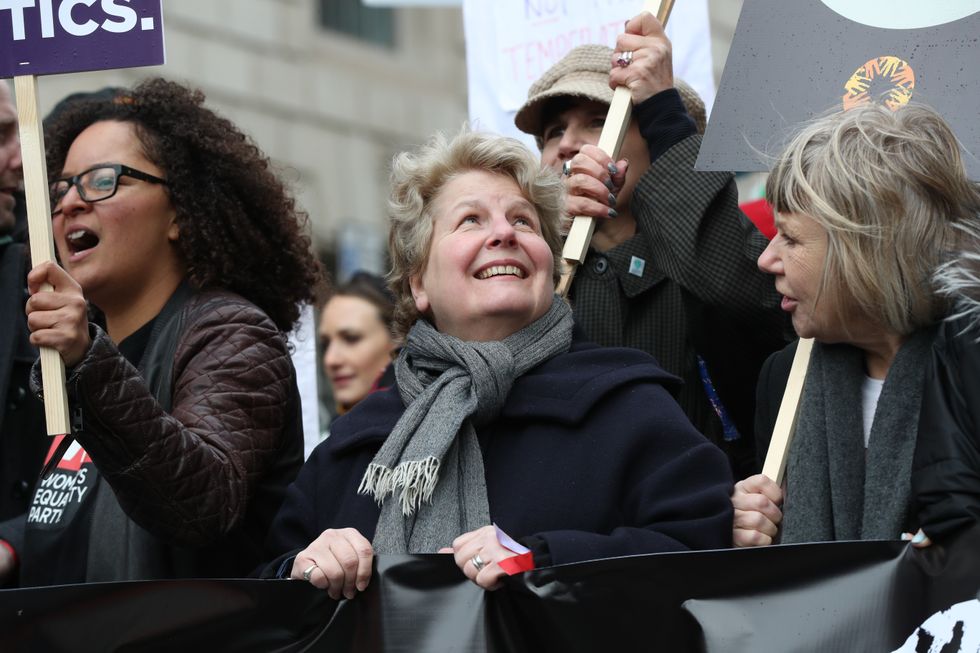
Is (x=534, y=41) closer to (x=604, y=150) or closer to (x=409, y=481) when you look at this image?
(x=604, y=150)

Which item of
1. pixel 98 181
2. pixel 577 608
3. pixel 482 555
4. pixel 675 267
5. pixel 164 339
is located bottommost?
pixel 577 608

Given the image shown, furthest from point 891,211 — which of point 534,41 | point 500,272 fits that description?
point 534,41

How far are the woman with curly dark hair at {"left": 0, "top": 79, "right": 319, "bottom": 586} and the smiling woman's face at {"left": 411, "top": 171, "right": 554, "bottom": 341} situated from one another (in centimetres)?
47

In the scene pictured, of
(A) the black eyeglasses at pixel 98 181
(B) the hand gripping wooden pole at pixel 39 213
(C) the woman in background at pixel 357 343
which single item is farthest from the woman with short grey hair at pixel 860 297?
(C) the woman in background at pixel 357 343

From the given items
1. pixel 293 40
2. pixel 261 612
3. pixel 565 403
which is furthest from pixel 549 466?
pixel 293 40

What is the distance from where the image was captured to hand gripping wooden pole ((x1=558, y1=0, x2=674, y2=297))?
4172 millimetres

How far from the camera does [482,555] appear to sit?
3.07 metres

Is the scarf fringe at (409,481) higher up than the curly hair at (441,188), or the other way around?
the curly hair at (441,188)

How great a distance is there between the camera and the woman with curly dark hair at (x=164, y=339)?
11.4ft

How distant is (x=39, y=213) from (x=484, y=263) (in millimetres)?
972

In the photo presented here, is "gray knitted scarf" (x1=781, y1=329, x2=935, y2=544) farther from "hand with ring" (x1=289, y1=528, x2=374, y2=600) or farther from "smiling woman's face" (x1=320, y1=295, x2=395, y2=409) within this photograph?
"smiling woman's face" (x1=320, y1=295, x2=395, y2=409)

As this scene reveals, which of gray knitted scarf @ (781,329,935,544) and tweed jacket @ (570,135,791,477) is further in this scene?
tweed jacket @ (570,135,791,477)

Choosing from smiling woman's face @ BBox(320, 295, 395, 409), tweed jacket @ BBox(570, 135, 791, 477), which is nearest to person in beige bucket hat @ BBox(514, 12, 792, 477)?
tweed jacket @ BBox(570, 135, 791, 477)

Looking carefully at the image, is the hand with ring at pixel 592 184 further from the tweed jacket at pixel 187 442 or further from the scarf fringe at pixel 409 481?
the scarf fringe at pixel 409 481
